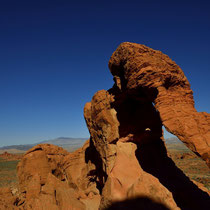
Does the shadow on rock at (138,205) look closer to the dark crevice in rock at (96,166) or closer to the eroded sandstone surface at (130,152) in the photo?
the eroded sandstone surface at (130,152)

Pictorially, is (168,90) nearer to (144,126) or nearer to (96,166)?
(144,126)

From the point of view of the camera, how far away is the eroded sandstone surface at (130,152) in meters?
6.81

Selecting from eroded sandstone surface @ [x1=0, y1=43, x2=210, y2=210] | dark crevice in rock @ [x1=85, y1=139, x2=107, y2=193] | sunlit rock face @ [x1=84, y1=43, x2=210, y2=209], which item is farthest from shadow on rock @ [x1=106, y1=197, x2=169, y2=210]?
dark crevice in rock @ [x1=85, y1=139, x2=107, y2=193]

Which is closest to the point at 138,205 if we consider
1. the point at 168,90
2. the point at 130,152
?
the point at 130,152

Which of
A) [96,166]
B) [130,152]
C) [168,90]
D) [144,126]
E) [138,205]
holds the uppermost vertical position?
[168,90]

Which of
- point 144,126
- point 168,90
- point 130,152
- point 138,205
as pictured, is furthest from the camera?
point 144,126

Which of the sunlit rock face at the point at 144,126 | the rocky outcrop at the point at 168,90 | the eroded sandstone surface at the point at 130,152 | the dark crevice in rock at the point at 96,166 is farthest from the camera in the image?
the dark crevice in rock at the point at 96,166

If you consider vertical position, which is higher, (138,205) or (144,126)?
(144,126)

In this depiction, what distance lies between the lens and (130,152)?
31.7 ft

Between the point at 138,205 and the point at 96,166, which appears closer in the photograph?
the point at 138,205

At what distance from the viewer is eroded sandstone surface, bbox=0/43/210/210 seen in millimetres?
6808

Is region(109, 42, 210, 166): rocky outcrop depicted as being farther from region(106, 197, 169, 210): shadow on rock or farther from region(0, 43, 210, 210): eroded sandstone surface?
region(106, 197, 169, 210): shadow on rock

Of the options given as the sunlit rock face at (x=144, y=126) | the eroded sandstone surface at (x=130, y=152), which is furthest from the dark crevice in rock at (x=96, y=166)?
the sunlit rock face at (x=144, y=126)

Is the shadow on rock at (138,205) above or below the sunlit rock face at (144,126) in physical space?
below
